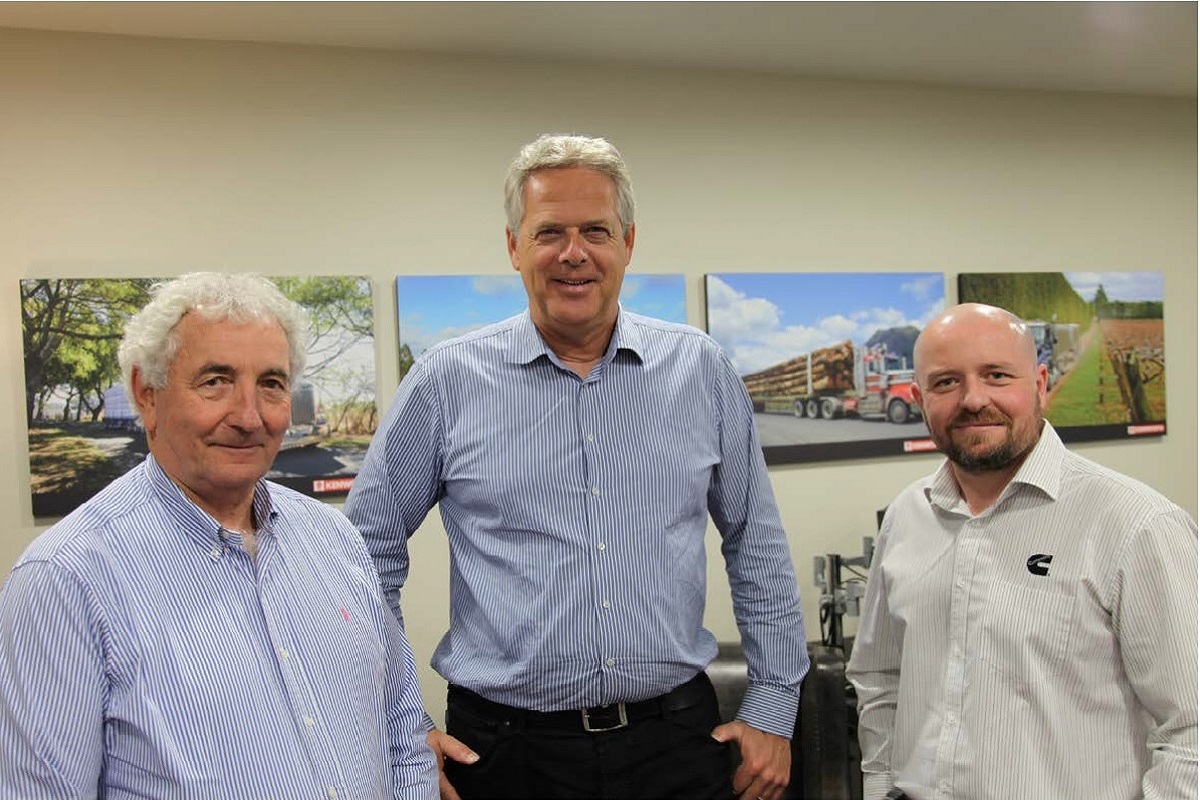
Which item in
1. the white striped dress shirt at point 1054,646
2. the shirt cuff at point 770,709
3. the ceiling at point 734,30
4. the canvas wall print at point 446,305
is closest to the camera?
the white striped dress shirt at point 1054,646

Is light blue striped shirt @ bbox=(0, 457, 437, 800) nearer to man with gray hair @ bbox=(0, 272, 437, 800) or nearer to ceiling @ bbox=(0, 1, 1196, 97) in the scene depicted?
man with gray hair @ bbox=(0, 272, 437, 800)

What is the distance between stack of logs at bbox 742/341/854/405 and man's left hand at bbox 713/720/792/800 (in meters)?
2.54

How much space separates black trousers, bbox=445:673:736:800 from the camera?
1.90 m

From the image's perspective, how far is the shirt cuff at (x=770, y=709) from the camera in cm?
204

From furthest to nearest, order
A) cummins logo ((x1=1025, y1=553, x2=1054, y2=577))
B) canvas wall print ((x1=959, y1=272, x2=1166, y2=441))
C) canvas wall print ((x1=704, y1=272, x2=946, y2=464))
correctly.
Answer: canvas wall print ((x1=959, y1=272, x2=1166, y2=441)) < canvas wall print ((x1=704, y1=272, x2=946, y2=464)) < cummins logo ((x1=1025, y1=553, x2=1054, y2=577))

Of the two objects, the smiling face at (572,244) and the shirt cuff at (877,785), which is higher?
the smiling face at (572,244)

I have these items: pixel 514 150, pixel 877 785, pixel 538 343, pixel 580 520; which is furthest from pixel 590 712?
pixel 514 150

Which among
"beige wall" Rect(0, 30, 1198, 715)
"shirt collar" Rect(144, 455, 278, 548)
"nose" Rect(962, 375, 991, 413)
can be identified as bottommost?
"shirt collar" Rect(144, 455, 278, 548)

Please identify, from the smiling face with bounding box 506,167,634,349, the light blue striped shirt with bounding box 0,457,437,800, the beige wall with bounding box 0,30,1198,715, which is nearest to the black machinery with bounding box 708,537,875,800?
the beige wall with bounding box 0,30,1198,715

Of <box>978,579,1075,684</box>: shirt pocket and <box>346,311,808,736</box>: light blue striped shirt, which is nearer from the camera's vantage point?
<box>978,579,1075,684</box>: shirt pocket

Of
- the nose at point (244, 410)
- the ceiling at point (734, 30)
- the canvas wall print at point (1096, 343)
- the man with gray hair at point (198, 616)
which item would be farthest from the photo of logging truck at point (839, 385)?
the nose at point (244, 410)

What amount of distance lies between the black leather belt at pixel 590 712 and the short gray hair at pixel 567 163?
943 mm

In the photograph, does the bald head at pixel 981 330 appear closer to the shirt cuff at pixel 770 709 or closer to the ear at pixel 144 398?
the shirt cuff at pixel 770 709

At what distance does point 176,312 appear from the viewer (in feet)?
4.62
